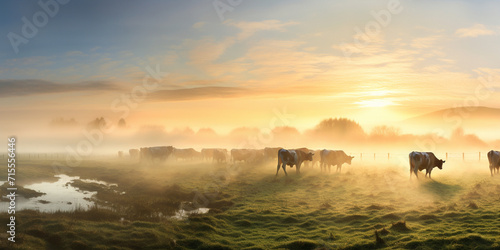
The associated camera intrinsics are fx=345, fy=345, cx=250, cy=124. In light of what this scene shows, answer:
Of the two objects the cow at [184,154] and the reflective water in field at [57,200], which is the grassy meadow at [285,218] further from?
the cow at [184,154]

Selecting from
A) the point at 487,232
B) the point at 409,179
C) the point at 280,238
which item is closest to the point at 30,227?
the point at 280,238

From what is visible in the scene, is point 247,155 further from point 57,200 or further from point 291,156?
point 57,200

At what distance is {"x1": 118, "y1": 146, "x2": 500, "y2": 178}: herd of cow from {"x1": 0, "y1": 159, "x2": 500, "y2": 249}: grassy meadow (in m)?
2.80

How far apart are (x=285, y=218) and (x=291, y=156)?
66.0 feet

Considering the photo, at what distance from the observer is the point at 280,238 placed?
16312 millimetres

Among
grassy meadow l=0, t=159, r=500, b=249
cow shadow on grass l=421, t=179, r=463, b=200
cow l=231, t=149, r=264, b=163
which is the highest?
cow l=231, t=149, r=264, b=163

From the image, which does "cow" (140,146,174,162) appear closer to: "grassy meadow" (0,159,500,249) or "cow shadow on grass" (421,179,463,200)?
"grassy meadow" (0,159,500,249)

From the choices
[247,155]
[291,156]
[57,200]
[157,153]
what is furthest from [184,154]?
[57,200]

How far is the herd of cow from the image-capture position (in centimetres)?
3344

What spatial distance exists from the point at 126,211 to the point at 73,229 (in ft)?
20.4

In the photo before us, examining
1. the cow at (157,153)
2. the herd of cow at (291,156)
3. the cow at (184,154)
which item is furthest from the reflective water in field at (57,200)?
the cow at (184,154)

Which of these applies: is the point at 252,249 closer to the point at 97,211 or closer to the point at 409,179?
the point at 97,211

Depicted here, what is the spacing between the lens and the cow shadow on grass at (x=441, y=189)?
80.3ft

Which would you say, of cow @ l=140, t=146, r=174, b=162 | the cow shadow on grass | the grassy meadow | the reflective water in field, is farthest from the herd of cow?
the reflective water in field
